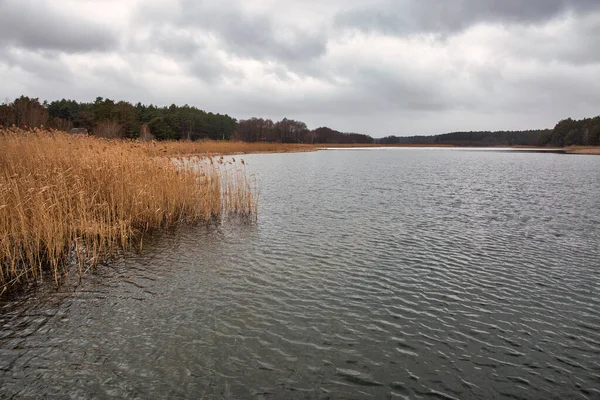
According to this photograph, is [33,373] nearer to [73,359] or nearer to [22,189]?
[73,359]

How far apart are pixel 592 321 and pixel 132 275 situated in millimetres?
9555

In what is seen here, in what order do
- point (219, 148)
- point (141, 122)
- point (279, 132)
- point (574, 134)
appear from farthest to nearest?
point (279, 132), point (574, 134), point (141, 122), point (219, 148)

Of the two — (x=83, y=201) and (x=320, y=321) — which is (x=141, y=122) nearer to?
(x=83, y=201)

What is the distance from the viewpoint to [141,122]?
81.9 meters

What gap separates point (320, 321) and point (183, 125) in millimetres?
96643

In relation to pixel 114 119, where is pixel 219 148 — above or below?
below

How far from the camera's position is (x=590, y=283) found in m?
8.44

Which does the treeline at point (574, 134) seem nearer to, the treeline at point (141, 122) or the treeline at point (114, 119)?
the treeline at point (141, 122)

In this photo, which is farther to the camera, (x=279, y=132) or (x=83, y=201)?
(x=279, y=132)

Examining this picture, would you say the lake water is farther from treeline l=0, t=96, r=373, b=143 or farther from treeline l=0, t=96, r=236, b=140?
treeline l=0, t=96, r=236, b=140

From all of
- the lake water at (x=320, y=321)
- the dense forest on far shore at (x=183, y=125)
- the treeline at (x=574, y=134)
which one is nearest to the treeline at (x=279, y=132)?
the dense forest on far shore at (x=183, y=125)

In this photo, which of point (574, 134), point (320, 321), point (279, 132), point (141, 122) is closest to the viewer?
point (320, 321)

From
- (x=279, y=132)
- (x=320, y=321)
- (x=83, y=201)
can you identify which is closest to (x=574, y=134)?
(x=279, y=132)

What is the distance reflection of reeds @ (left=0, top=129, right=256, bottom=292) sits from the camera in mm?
8734
